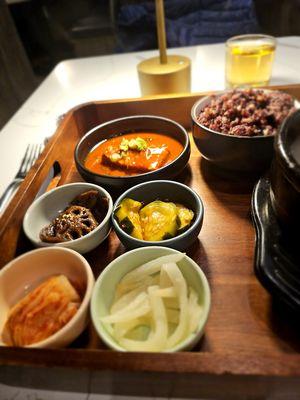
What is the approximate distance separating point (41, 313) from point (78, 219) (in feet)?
1.20

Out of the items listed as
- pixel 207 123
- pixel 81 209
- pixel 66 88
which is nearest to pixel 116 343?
pixel 81 209

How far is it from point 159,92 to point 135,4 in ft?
7.00

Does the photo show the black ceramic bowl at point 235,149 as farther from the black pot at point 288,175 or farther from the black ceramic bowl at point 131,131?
the black pot at point 288,175

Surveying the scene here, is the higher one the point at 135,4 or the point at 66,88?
the point at 135,4

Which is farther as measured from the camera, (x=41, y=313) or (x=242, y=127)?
(x=242, y=127)

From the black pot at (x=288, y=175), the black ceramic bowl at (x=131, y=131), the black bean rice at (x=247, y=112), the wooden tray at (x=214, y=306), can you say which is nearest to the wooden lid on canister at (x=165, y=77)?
the wooden tray at (x=214, y=306)

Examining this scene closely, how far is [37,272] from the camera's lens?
103 centimetres

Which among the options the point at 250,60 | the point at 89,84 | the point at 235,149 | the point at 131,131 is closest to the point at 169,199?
the point at 235,149

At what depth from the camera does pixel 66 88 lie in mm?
2461

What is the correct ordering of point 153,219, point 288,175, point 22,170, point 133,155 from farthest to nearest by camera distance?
1. point 22,170
2. point 133,155
3. point 153,219
4. point 288,175

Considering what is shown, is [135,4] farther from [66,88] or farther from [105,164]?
[105,164]

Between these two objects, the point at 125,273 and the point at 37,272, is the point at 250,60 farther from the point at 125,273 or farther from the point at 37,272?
the point at 37,272

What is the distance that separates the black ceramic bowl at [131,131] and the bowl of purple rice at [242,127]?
0.12 m

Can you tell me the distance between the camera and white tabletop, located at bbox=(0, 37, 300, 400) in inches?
77.0
